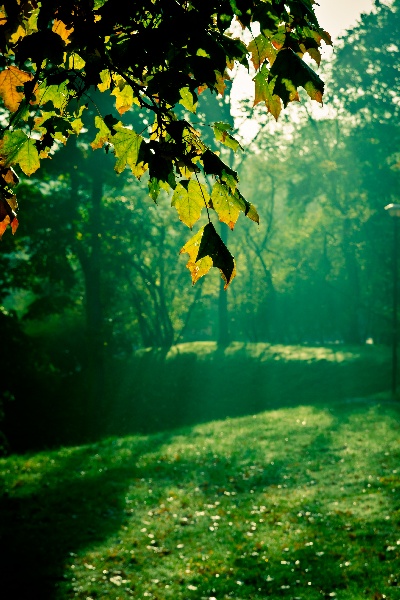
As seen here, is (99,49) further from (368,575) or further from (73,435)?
(73,435)

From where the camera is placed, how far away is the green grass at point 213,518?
21.5 feet

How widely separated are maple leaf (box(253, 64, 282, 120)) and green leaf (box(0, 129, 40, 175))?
1016 millimetres

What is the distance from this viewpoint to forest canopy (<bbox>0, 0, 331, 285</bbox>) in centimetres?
238

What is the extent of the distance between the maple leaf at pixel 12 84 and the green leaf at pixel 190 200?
804 mm

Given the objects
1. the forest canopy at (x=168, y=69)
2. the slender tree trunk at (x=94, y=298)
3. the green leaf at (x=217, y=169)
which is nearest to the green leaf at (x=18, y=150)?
the forest canopy at (x=168, y=69)

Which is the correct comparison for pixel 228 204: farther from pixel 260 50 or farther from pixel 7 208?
pixel 7 208

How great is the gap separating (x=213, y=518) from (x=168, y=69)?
7626 millimetres

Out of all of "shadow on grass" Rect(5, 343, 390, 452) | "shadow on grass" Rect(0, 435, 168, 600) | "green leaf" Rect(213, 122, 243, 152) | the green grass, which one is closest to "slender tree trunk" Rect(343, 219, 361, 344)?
"shadow on grass" Rect(5, 343, 390, 452)

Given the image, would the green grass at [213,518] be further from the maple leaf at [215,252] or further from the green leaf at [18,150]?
the green leaf at [18,150]

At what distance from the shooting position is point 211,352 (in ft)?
110

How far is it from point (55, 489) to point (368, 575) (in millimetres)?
6435

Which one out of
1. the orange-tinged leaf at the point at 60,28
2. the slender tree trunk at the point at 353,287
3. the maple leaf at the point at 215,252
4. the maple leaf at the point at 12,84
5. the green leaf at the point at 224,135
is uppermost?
the slender tree trunk at the point at 353,287

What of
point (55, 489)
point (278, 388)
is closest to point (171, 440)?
point (55, 489)

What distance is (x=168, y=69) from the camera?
244 centimetres
